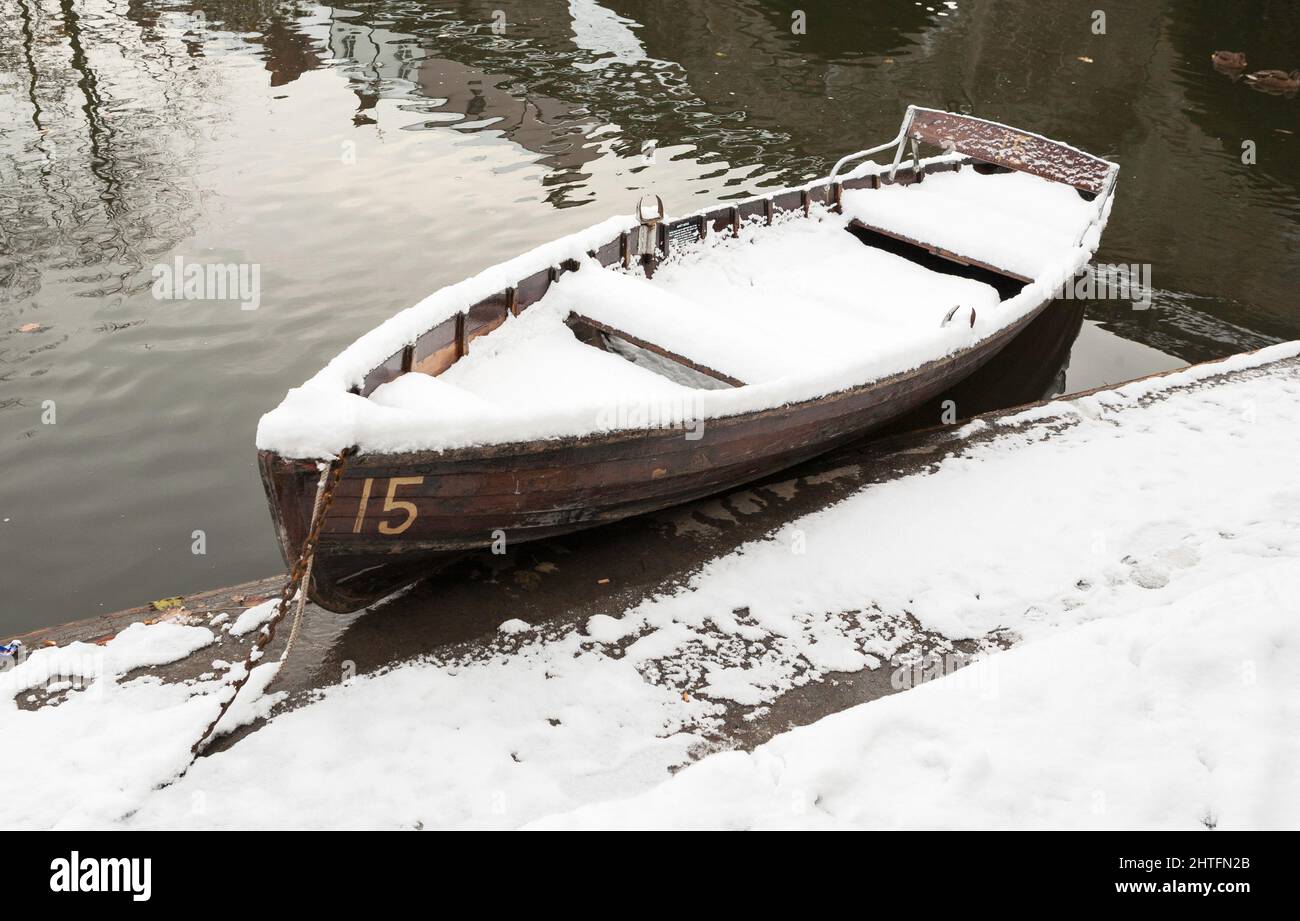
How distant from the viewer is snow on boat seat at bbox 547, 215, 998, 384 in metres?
7.12

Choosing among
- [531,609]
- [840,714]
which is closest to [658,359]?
[531,609]

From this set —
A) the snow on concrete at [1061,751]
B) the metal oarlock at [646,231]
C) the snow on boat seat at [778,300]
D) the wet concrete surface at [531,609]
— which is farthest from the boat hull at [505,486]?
the metal oarlock at [646,231]

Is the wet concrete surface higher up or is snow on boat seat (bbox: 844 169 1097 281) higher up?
snow on boat seat (bbox: 844 169 1097 281)

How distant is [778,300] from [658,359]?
5.06 ft

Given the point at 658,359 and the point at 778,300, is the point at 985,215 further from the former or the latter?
the point at 658,359

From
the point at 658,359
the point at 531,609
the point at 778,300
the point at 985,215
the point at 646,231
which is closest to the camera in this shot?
the point at 531,609

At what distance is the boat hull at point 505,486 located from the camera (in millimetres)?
5207

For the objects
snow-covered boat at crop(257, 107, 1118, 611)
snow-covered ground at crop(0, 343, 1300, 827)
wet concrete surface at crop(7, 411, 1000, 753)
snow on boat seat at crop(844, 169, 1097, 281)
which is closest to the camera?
snow-covered ground at crop(0, 343, 1300, 827)

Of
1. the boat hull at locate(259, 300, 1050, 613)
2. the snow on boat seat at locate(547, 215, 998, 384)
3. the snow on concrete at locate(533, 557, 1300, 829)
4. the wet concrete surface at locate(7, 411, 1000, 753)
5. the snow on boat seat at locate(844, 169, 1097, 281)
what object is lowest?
the wet concrete surface at locate(7, 411, 1000, 753)

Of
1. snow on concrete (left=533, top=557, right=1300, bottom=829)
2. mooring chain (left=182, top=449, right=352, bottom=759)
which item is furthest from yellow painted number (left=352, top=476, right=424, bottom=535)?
snow on concrete (left=533, top=557, right=1300, bottom=829)

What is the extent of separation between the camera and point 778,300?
28.5 ft

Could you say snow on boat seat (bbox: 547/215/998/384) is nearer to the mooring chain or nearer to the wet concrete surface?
the wet concrete surface

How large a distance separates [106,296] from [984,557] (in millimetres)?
8920

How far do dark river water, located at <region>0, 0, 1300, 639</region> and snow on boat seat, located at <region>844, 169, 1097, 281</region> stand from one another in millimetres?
1461
